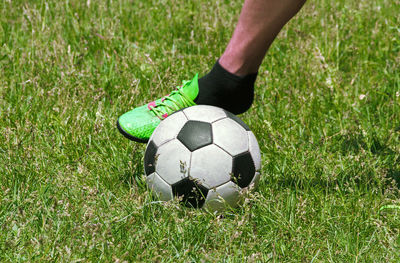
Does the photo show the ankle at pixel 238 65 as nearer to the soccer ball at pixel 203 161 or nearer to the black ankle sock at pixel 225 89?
the black ankle sock at pixel 225 89

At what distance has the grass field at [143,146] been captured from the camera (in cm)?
280

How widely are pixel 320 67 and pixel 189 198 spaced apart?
2.42m

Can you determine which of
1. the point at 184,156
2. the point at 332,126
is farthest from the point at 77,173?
the point at 332,126

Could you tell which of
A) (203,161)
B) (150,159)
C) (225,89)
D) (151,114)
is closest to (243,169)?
(203,161)

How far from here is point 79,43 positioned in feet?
17.2

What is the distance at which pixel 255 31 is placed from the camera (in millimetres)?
3391

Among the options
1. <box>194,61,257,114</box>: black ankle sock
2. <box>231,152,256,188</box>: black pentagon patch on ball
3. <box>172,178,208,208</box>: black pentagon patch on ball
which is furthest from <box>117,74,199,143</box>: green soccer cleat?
<box>231,152,256,188</box>: black pentagon patch on ball

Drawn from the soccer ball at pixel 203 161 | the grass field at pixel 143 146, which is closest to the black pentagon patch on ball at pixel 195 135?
the soccer ball at pixel 203 161

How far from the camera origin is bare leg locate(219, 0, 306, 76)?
10.6 feet

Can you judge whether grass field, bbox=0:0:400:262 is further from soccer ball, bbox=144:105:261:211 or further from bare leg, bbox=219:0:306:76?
bare leg, bbox=219:0:306:76

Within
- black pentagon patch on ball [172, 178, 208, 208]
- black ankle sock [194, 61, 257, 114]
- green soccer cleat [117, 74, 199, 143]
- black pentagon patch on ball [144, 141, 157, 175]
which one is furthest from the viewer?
black ankle sock [194, 61, 257, 114]

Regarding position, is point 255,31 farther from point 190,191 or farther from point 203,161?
point 190,191

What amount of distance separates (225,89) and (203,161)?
2.70 ft

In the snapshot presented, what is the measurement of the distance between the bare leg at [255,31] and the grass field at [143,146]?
0.67 m
